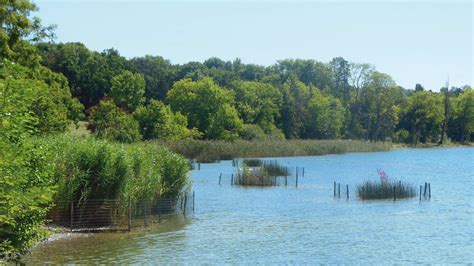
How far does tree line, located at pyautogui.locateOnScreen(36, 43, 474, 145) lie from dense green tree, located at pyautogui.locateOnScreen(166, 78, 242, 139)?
0.51 feet

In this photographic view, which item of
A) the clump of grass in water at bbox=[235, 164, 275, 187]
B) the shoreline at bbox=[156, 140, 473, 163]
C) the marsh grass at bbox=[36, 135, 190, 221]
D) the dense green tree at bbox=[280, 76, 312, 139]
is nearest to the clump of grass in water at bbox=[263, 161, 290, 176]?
the clump of grass in water at bbox=[235, 164, 275, 187]

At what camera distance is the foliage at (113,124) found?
217 feet

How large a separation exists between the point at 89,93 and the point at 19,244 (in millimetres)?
97244

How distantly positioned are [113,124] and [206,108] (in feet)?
97.8

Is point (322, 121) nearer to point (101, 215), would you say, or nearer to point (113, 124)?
point (113, 124)

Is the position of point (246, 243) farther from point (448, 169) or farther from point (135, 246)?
point (448, 169)

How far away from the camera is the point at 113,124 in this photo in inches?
2761

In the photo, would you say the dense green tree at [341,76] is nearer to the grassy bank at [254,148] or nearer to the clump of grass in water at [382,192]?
the grassy bank at [254,148]

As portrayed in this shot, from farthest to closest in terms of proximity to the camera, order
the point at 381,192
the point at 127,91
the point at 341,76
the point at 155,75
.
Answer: the point at 341,76, the point at 155,75, the point at 127,91, the point at 381,192

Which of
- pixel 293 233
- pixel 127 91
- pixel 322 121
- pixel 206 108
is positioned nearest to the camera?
pixel 293 233

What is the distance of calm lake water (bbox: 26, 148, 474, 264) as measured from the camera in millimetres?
21594

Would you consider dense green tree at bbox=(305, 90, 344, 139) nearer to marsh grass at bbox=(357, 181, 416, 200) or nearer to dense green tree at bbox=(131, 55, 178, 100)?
dense green tree at bbox=(131, 55, 178, 100)

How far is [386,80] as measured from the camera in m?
134

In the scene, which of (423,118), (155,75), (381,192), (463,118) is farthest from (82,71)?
(463,118)
